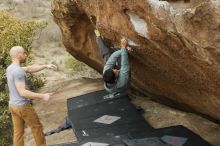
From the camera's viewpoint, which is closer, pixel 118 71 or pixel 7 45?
pixel 118 71

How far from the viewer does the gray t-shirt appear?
7.99 metres

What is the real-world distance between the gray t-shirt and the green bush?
4484 mm

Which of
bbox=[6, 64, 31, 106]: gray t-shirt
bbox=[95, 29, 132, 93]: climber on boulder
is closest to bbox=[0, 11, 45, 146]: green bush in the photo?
bbox=[6, 64, 31, 106]: gray t-shirt

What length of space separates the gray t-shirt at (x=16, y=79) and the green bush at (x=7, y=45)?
14.7 feet

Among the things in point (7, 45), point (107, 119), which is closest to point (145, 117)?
point (107, 119)

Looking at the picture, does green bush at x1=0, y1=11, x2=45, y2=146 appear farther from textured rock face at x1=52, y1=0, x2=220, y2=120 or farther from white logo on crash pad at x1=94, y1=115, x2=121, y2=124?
white logo on crash pad at x1=94, y1=115, x2=121, y2=124

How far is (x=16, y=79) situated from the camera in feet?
26.2

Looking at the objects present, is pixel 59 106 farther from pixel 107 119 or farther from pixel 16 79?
pixel 16 79

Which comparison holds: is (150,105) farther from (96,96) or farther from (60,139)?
(60,139)

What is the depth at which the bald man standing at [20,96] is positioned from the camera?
7977 mm

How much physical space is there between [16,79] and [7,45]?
6.38 m

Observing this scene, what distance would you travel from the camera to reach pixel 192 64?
7348mm

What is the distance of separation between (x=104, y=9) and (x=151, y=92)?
10.4 ft

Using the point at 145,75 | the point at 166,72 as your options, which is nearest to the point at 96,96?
the point at 145,75
